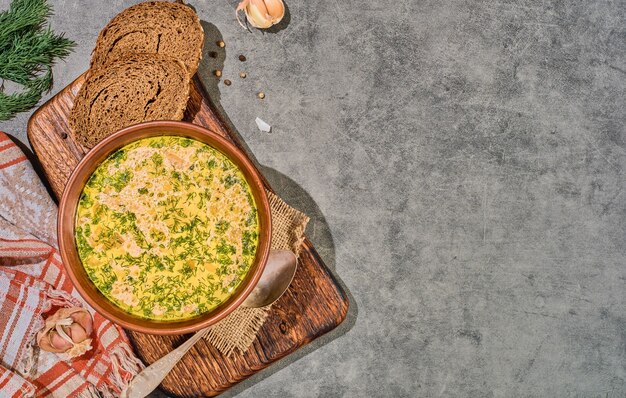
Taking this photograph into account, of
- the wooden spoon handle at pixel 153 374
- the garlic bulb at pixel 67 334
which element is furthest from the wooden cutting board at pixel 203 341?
the garlic bulb at pixel 67 334

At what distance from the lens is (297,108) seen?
107 inches

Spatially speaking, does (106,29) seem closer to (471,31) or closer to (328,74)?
(328,74)

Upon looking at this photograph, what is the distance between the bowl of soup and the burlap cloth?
0.21 m

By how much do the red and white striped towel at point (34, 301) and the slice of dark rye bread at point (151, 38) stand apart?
0.57 m

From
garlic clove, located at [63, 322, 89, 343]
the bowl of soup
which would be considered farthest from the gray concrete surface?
garlic clove, located at [63, 322, 89, 343]

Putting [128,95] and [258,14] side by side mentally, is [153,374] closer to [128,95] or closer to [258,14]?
[128,95]

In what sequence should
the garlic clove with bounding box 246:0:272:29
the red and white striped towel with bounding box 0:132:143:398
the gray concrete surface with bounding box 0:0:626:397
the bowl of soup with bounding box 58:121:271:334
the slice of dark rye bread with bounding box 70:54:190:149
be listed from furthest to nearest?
1. the gray concrete surface with bounding box 0:0:626:397
2. the garlic clove with bounding box 246:0:272:29
3. the red and white striped towel with bounding box 0:132:143:398
4. the slice of dark rye bread with bounding box 70:54:190:149
5. the bowl of soup with bounding box 58:121:271:334

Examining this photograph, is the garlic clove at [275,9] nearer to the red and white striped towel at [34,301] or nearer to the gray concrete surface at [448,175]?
the gray concrete surface at [448,175]

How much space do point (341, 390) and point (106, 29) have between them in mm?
1805

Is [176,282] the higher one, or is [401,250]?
[176,282]

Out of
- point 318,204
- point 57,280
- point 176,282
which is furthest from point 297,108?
point 57,280

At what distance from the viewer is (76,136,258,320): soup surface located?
6.78 ft

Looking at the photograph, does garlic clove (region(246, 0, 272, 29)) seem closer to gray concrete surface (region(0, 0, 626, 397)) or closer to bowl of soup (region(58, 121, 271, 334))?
gray concrete surface (region(0, 0, 626, 397))

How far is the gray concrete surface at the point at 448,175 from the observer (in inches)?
107
